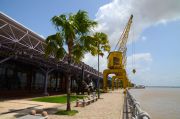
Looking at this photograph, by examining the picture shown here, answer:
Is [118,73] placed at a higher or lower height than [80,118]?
higher

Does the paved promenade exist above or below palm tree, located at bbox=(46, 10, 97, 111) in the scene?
below

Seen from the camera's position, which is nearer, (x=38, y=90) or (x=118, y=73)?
(x=38, y=90)

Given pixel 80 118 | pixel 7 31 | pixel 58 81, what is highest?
pixel 7 31

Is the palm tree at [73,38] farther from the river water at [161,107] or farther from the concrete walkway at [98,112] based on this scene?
the river water at [161,107]

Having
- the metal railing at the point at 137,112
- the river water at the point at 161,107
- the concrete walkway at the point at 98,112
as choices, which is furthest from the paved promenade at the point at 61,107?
the river water at the point at 161,107

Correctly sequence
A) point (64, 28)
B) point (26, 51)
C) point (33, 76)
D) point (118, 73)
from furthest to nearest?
point (118, 73) → point (33, 76) → point (26, 51) → point (64, 28)

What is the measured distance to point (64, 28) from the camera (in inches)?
702

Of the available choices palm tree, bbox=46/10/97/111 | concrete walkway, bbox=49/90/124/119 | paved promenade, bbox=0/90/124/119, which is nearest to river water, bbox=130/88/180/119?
concrete walkway, bbox=49/90/124/119

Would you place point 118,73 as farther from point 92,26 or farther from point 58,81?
point 92,26

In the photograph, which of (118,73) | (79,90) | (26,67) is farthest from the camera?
(118,73)

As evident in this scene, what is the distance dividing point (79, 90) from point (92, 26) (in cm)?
2838

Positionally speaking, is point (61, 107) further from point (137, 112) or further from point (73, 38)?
point (137, 112)

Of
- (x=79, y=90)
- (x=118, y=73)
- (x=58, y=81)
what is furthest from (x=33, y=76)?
(x=118, y=73)

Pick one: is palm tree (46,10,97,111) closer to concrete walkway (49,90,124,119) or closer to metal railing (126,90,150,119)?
concrete walkway (49,90,124,119)
